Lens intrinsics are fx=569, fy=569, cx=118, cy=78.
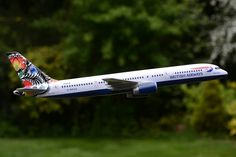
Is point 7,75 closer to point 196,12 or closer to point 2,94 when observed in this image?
point 2,94

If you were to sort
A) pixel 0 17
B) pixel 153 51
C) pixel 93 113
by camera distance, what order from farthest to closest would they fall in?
1. pixel 0 17
2. pixel 93 113
3. pixel 153 51

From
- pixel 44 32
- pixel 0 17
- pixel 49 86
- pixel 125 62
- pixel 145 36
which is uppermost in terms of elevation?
pixel 0 17

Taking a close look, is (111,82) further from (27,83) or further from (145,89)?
(27,83)

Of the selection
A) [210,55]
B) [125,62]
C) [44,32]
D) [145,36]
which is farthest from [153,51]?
[210,55]

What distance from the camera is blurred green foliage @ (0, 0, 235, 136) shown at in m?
10.9

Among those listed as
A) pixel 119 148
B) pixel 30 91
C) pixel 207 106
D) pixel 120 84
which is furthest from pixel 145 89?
pixel 119 148

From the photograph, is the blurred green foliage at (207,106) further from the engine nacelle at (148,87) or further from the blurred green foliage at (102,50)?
the engine nacelle at (148,87)

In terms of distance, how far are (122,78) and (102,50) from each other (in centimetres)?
723

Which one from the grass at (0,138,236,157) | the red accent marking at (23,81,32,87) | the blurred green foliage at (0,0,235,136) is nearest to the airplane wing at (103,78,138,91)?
the red accent marking at (23,81,32,87)

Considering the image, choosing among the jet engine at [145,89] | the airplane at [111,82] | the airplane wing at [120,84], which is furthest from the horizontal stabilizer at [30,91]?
the jet engine at [145,89]

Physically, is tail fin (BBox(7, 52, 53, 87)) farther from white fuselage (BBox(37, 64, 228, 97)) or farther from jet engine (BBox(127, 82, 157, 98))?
jet engine (BBox(127, 82, 157, 98))

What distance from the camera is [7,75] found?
1855 cm

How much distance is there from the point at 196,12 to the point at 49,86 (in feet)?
52.4

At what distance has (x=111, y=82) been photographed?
3607mm
